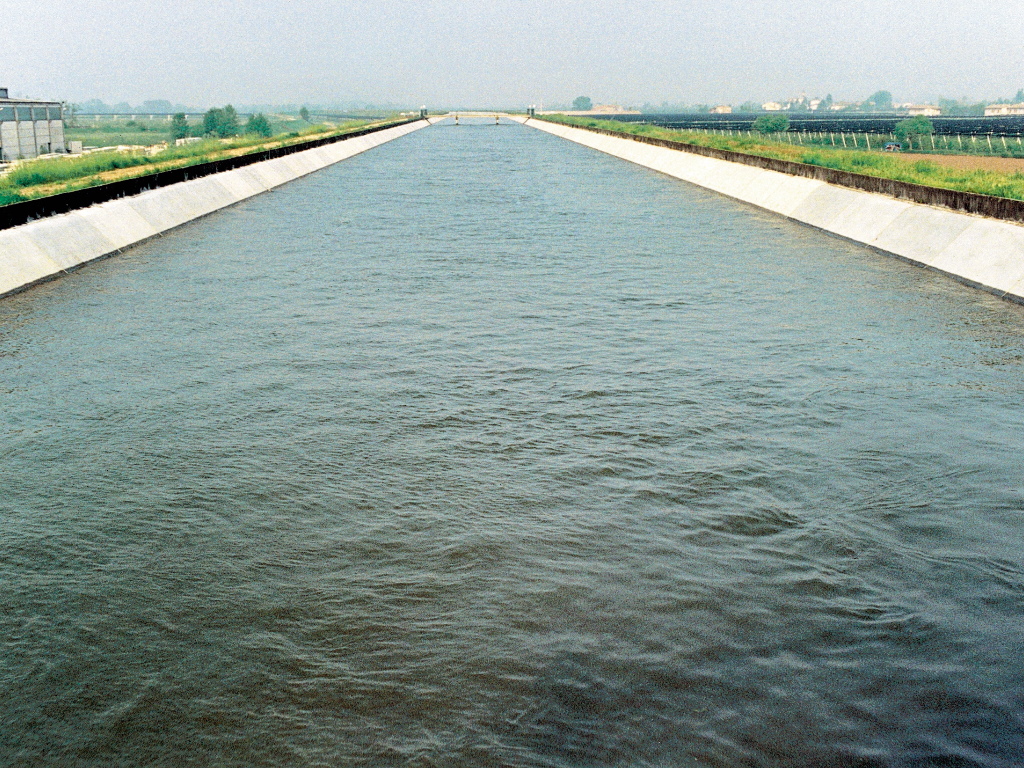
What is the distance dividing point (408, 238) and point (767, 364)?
49.0 ft

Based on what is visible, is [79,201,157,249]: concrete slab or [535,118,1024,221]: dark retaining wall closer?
[535,118,1024,221]: dark retaining wall

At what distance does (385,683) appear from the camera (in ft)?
19.3

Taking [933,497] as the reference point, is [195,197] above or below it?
above

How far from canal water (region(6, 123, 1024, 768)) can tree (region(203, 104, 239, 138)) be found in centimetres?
14858

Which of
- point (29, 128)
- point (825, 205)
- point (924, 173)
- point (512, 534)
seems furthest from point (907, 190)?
point (29, 128)

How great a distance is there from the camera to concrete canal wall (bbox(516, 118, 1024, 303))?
1948cm

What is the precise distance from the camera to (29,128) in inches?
3105

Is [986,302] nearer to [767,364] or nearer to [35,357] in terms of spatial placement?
[767,364]

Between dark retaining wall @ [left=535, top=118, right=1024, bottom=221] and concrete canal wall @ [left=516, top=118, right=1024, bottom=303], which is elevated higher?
dark retaining wall @ [left=535, top=118, right=1024, bottom=221]

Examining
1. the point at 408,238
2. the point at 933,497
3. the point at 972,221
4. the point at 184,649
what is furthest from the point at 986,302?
the point at 184,649

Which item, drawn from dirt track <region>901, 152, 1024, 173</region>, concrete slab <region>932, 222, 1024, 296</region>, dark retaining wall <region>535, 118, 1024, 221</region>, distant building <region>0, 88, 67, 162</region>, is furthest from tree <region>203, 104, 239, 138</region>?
concrete slab <region>932, 222, 1024, 296</region>

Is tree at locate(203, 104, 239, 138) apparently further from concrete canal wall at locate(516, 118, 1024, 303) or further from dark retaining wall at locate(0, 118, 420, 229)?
concrete canal wall at locate(516, 118, 1024, 303)

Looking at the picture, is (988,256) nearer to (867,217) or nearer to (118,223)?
(867,217)

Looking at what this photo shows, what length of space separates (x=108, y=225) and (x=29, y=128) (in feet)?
204
